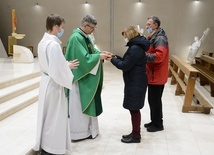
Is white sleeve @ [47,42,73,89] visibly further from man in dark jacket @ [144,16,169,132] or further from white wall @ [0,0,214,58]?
white wall @ [0,0,214,58]

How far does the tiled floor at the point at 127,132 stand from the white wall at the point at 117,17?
6.03 m

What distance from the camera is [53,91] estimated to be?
2.25 meters

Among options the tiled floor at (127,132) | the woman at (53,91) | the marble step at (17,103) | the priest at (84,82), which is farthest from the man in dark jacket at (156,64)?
the marble step at (17,103)

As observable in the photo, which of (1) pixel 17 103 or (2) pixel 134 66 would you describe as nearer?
(2) pixel 134 66

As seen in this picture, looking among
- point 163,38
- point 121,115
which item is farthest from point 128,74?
point 121,115

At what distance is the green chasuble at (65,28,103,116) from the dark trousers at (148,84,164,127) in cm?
68

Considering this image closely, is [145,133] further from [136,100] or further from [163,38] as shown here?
[163,38]

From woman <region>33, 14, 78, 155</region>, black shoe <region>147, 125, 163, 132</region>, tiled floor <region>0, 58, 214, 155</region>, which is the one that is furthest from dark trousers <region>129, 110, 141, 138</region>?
woman <region>33, 14, 78, 155</region>

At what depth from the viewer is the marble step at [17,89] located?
3.89 meters

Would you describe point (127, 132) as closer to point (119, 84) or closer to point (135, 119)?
point (135, 119)

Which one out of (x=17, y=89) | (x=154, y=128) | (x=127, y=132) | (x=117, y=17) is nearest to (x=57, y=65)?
(x=127, y=132)

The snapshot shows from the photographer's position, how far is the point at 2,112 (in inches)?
134

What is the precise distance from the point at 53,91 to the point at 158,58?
1.31 metres

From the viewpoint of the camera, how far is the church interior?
2.81 m
